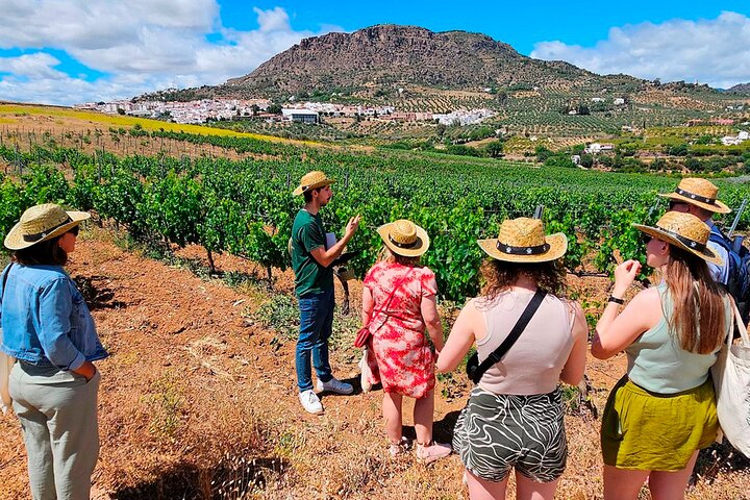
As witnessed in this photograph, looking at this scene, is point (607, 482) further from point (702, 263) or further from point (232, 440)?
point (232, 440)

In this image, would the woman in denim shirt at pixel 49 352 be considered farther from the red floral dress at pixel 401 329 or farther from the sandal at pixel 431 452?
the sandal at pixel 431 452

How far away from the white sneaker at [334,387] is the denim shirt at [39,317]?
2220 mm

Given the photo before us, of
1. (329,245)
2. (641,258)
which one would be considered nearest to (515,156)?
(641,258)

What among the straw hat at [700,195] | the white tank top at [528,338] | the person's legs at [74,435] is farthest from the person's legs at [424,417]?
the straw hat at [700,195]

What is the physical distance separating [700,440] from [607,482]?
1.68 ft

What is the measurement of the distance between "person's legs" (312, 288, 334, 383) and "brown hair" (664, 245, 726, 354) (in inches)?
100

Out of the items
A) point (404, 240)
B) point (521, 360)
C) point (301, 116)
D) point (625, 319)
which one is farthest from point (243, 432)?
point (301, 116)

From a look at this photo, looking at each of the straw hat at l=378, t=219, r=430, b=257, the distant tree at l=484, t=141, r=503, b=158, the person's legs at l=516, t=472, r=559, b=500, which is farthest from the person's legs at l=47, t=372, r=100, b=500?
the distant tree at l=484, t=141, r=503, b=158

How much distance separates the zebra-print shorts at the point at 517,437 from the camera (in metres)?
1.98

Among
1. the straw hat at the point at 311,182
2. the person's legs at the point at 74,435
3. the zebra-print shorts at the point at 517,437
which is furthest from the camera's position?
the straw hat at the point at 311,182

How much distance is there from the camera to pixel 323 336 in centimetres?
405

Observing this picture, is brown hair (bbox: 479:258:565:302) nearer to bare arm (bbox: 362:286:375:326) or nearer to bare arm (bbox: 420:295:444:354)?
bare arm (bbox: 420:295:444:354)

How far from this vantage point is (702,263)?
1959mm

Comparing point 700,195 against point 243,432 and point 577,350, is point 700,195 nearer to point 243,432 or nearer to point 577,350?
point 577,350
